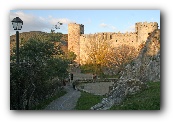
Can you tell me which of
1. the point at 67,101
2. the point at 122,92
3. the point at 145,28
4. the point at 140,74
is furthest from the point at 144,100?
the point at 67,101

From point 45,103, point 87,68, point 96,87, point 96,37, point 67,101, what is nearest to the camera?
point 45,103

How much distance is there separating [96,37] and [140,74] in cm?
112

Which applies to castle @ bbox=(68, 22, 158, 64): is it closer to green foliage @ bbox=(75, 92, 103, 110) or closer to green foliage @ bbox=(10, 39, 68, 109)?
green foliage @ bbox=(10, 39, 68, 109)

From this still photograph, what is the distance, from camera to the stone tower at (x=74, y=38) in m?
6.09

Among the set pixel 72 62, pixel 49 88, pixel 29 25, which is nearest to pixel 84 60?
pixel 72 62

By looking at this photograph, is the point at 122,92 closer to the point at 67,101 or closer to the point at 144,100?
the point at 144,100

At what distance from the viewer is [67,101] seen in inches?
251

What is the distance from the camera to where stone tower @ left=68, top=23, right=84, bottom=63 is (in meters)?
6.09

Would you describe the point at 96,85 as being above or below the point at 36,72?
below

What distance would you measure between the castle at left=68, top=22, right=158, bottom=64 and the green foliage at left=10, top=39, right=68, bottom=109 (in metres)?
0.35

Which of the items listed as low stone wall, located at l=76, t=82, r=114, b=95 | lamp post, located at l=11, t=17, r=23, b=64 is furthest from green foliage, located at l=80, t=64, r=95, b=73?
lamp post, located at l=11, t=17, r=23, b=64
